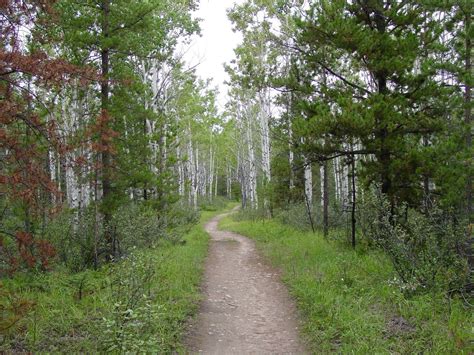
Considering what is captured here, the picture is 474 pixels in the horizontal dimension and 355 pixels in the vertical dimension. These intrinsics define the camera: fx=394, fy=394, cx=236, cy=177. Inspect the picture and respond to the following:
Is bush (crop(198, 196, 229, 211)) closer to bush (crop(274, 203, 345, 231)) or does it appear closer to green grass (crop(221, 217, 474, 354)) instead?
bush (crop(274, 203, 345, 231))

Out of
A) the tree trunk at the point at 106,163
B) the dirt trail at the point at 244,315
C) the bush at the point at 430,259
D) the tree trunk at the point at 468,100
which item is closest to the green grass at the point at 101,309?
the dirt trail at the point at 244,315

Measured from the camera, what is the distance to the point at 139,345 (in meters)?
4.48

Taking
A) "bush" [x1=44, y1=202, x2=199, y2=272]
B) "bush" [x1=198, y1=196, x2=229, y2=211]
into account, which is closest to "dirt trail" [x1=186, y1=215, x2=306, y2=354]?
"bush" [x1=44, y1=202, x2=199, y2=272]

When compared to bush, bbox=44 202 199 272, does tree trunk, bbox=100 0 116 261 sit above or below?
above

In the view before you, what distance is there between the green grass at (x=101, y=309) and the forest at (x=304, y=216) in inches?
1.2

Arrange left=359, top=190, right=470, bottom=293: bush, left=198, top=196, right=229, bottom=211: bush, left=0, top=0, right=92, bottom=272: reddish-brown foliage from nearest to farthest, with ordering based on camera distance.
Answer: left=0, top=0, right=92, bottom=272: reddish-brown foliage < left=359, top=190, right=470, bottom=293: bush < left=198, top=196, right=229, bottom=211: bush

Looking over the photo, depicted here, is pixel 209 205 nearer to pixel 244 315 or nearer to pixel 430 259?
pixel 244 315

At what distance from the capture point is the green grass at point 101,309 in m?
4.64

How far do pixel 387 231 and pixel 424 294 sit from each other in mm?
1299

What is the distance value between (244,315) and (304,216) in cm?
870

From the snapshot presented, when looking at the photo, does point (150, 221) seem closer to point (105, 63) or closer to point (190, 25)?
point (105, 63)

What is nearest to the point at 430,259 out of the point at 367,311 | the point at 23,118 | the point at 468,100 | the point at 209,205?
the point at 367,311

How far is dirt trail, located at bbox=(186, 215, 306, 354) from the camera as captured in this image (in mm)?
5414

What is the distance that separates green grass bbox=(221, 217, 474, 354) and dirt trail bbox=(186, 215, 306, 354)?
12.1 inches
